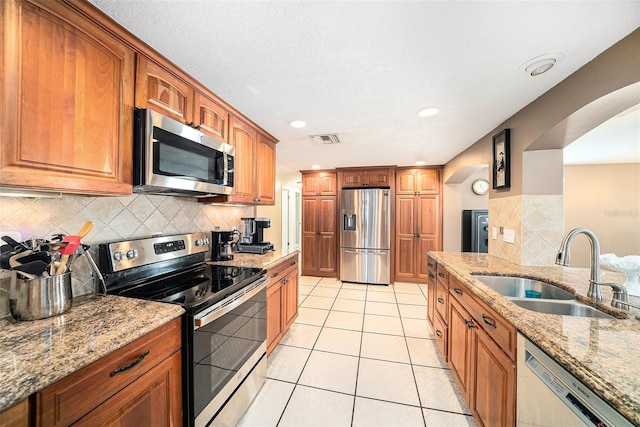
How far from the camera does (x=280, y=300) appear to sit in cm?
223

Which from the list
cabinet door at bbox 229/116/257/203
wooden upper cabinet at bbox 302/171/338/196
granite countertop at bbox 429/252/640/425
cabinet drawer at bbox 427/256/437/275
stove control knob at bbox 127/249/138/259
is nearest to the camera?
granite countertop at bbox 429/252/640/425

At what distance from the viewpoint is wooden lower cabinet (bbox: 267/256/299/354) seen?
6.66ft

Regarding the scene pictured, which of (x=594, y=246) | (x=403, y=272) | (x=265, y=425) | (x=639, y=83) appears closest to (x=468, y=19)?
(x=639, y=83)

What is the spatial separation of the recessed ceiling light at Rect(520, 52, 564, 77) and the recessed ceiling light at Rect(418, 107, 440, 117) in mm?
618

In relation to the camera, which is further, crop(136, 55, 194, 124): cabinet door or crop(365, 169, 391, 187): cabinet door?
crop(365, 169, 391, 187): cabinet door

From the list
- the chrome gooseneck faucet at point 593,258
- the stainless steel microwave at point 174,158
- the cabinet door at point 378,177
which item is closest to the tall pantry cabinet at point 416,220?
the cabinet door at point 378,177

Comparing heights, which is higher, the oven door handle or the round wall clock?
the round wall clock

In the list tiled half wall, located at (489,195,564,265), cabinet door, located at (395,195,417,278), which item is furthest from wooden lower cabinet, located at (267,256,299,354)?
cabinet door, located at (395,195,417,278)

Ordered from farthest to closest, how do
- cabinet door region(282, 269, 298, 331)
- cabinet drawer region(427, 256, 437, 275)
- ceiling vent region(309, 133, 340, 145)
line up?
ceiling vent region(309, 133, 340, 145) < cabinet drawer region(427, 256, 437, 275) < cabinet door region(282, 269, 298, 331)

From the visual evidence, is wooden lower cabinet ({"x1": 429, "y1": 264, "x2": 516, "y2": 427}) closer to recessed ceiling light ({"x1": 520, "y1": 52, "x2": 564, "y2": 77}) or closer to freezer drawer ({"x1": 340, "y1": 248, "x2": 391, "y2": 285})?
recessed ceiling light ({"x1": 520, "y1": 52, "x2": 564, "y2": 77})

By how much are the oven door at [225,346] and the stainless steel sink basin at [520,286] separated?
166 centimetres

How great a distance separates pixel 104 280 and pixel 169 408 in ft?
2.47

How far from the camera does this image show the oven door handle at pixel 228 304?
1.16 m

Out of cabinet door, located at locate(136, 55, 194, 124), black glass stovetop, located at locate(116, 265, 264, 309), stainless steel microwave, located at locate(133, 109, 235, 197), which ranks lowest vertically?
black glass stovetop, located at locate(116, 265, 264, 309)
